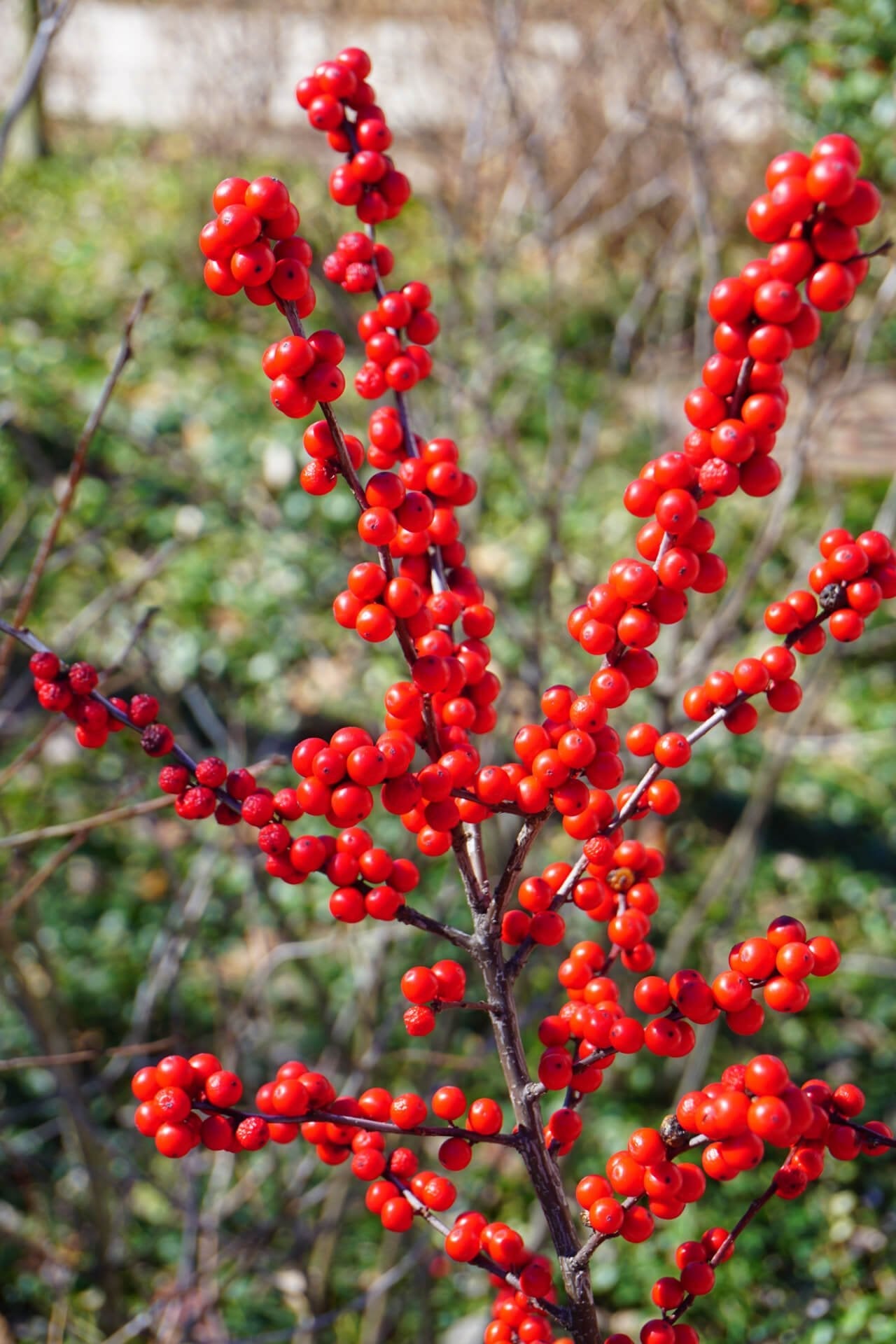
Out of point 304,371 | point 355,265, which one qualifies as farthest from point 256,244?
point 355,265

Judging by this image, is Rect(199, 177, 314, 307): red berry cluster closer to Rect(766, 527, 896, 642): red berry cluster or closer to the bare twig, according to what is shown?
Rect(766, 527, 896, 642): red berry cluster

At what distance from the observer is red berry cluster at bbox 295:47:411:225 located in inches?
40.9

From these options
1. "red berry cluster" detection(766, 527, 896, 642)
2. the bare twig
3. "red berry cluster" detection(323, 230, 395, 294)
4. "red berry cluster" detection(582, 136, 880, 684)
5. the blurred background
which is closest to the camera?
"red berry cluster" detection(582, 136, 880, 684)

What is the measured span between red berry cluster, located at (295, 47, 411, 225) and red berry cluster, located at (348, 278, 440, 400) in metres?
0.09

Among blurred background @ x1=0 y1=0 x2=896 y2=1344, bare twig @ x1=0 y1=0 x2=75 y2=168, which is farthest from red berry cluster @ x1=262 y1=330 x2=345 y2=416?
bare twig @ x1=0 y1=0 x2=75 y2=168

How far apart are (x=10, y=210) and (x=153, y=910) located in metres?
6.13

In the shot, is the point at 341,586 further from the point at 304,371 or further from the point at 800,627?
the point at 304,371

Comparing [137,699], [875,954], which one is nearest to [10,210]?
[875,954]

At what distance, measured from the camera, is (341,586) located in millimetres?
4887

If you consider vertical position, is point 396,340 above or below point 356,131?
below

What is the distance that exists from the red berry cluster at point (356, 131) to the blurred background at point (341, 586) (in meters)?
0.71

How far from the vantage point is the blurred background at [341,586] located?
8.16ft

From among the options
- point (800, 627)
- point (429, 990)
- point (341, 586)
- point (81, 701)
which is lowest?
point (341, 586)

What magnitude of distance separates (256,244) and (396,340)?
1.03 feet
